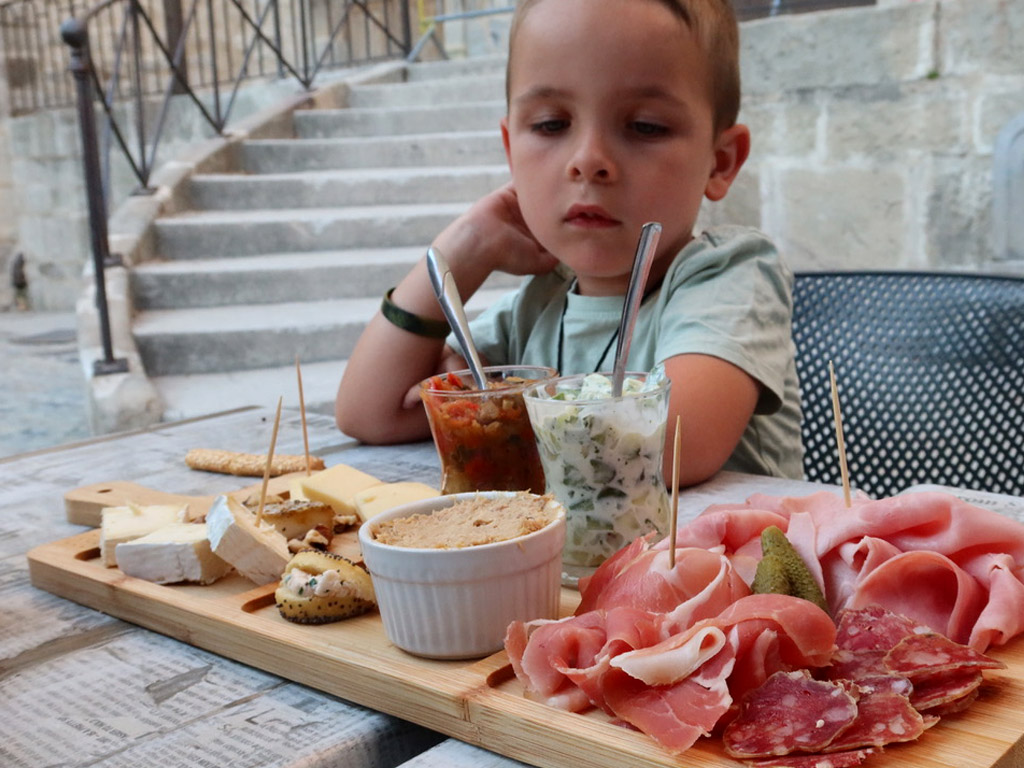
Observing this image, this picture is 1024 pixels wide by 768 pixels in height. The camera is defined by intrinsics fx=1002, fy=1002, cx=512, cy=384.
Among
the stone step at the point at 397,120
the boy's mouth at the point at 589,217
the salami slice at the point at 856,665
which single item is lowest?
the salami slice at the point at 856,665

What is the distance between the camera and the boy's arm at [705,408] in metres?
1.23

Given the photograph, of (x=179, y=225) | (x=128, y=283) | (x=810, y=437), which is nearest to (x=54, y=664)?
(x=810, y=437)

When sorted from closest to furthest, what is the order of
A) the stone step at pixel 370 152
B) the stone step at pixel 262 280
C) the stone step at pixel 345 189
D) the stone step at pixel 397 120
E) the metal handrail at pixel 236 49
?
the stone step at pixel 262 280 < the stone step at pixel 345 189 < the stone step at pixel 370 152 < the stone step at pixel 397 120 < the metal handrail at pixel 236 49

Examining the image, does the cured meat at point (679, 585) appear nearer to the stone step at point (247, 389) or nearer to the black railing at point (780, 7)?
the stone step at point (247, 389)

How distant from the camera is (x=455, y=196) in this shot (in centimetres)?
518

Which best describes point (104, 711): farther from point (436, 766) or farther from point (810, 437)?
point (810, 437)

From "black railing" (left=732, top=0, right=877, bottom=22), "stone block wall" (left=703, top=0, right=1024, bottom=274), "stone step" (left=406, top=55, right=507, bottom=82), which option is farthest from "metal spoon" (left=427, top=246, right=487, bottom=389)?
"stone step" (left=406, top=55, right=507, bottom=82)

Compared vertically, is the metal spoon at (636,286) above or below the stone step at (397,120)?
below

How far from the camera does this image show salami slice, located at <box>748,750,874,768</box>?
1.86ft

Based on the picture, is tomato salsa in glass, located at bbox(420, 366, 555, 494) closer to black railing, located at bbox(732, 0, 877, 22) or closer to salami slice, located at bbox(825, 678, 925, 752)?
salami slice, located at bbox(825, 678, 925, 752)

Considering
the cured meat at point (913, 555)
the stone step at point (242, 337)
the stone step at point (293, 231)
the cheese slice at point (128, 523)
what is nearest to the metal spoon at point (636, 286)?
the cured meat at point (913, 555)

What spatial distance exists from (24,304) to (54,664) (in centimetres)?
1026

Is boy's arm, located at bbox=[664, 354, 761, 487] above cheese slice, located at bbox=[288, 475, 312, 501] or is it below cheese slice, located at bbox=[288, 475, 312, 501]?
above

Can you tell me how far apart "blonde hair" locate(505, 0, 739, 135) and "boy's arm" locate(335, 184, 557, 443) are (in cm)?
31
